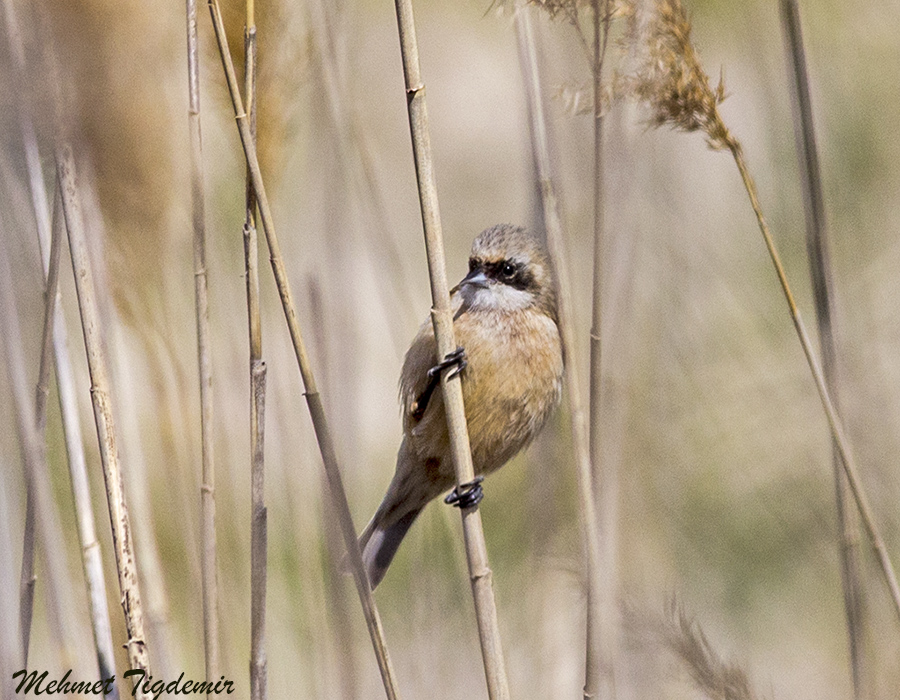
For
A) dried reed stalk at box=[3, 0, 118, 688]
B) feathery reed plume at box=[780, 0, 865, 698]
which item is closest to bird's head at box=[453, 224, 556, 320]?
feathery reed plume at box=[780, 0, 865, 698]

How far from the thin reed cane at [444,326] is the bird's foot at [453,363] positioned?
0.9 inches

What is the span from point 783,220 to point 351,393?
2.19 metres

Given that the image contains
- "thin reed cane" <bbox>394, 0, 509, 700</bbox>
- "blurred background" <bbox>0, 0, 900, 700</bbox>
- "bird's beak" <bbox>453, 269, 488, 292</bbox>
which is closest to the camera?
"thin reed cane" <bbox>394, 0, 509, 700</bbox>

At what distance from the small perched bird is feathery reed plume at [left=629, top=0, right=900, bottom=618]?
69cm

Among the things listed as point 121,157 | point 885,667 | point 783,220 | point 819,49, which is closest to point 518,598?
point 885,667

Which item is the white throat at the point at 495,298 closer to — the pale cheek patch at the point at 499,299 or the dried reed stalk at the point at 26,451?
the pale cheek patch at the point at 499,299

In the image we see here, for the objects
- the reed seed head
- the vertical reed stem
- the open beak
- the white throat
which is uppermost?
the reed seed head

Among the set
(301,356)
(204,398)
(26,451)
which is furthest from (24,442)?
(301,356)

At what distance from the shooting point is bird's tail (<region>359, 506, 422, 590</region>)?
2.49 meters

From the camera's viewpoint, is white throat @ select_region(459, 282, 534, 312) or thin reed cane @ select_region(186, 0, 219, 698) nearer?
thin reed cane @ select_region(186, 0, 219, 698)

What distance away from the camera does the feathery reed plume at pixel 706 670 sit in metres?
1.93

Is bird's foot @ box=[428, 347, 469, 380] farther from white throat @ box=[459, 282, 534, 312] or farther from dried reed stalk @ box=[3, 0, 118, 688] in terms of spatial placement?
dried reed stalk @ box=[3, 0, 118, 688]

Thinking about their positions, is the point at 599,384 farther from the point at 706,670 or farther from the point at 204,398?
the point at 204,398

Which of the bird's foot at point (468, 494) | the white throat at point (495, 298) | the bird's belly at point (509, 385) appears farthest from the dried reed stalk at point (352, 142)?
the bird's foot at point (468, 494)
